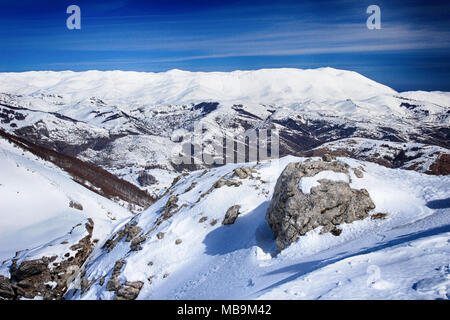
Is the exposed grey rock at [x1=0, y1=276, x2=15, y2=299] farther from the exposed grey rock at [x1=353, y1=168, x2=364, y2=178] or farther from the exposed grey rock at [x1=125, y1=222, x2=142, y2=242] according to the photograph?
the exposed grey rock at [x1=353, y1=168, x2=364, y2=178]

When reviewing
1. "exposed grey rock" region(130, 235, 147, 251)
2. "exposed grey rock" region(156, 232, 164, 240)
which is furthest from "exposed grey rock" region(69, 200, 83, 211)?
"exposed grey rock" region(156, 232, 164, 240)

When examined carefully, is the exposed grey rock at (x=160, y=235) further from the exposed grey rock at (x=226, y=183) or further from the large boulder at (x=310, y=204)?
the large boulder at (x=310, y=204)

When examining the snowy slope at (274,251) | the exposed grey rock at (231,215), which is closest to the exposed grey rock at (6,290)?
the snowy slope at (274,251)

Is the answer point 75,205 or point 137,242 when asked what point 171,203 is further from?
point 75,205

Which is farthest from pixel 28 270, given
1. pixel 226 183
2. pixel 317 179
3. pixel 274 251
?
pixel 317 179

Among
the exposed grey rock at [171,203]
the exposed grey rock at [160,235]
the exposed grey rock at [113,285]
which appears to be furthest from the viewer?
the exposed grey rock at [171,203]
